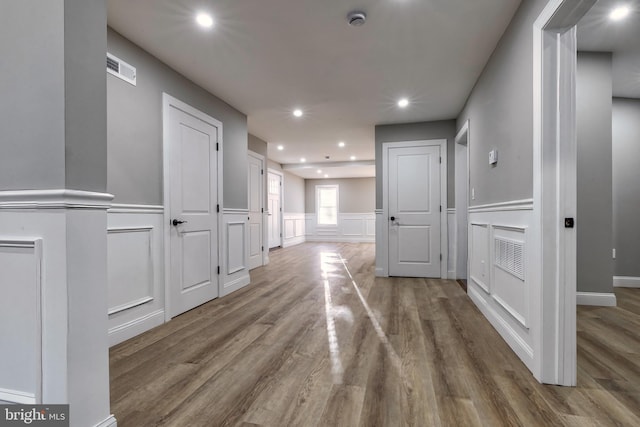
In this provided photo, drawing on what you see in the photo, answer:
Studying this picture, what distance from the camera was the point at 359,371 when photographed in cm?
179

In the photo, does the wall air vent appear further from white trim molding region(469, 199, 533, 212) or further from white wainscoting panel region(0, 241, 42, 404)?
white wainscoting panel region(0, 241, 42, 404)

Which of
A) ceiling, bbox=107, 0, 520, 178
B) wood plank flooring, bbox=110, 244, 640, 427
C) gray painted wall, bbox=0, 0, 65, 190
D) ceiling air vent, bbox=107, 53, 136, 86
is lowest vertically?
wood plank flooring, bbox=110, 244, 640, 427

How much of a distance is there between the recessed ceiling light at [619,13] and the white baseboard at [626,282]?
2.92m

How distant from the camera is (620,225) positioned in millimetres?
3648

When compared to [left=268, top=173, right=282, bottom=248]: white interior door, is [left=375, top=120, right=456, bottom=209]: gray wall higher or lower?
higher

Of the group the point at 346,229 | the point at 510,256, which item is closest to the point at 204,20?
the point at 510,256

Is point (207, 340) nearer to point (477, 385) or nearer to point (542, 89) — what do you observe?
point (477, 385)

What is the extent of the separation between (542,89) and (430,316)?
197cm

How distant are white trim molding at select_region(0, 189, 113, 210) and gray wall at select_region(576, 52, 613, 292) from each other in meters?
3.89

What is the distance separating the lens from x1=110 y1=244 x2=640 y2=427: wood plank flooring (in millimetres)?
1401

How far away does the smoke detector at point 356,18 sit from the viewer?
2.04m

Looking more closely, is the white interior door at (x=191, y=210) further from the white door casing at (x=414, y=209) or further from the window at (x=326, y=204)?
the window at (x=326, y=204)

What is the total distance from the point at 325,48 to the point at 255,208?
333 cm

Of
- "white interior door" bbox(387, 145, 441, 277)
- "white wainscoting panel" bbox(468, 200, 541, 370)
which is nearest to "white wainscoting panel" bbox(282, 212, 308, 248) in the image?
"white interior door" bbox(387, 145, 441, 277)
